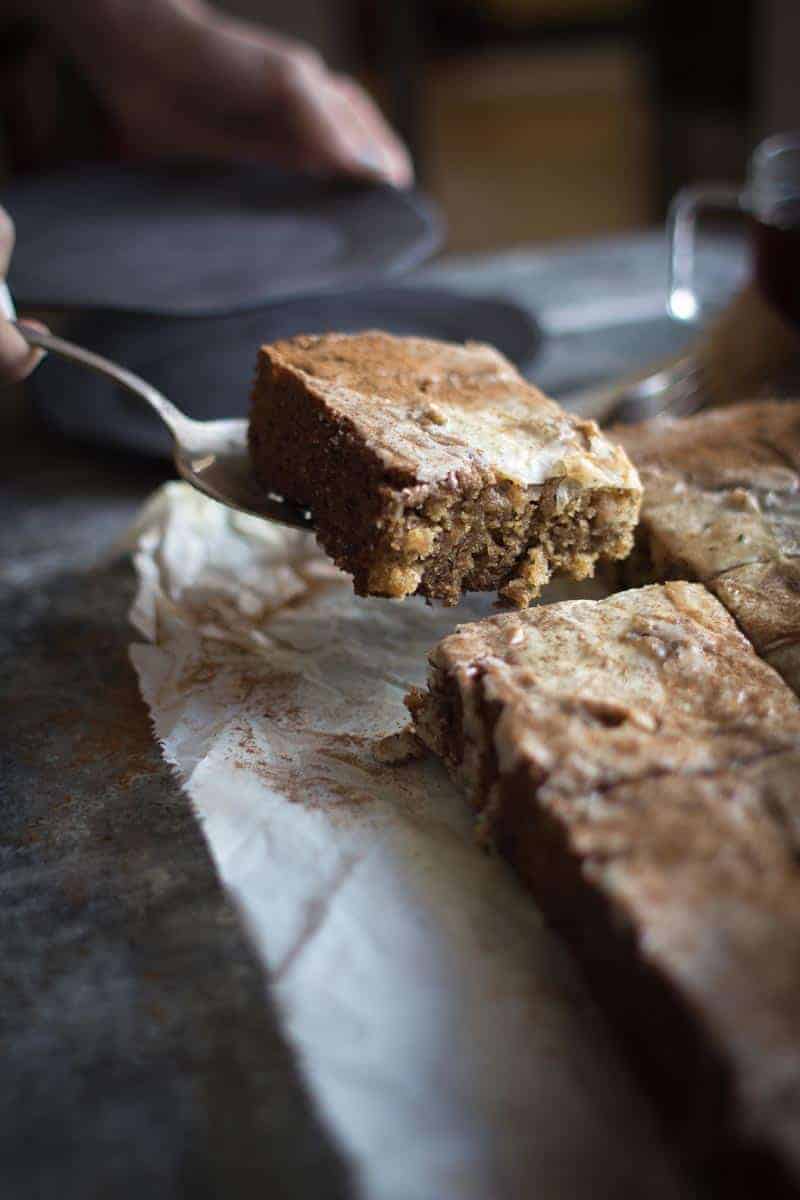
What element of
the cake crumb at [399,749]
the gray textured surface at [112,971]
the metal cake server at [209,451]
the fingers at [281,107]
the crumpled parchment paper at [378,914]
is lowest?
the gray textured surface at [112,971]

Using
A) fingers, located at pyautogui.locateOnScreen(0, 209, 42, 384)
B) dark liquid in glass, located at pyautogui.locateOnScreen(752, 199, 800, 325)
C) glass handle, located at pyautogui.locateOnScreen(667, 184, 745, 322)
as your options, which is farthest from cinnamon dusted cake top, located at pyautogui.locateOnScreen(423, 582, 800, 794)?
glass handle, located at pyautogui.locateOnScreen(667, 184, 745, 322)

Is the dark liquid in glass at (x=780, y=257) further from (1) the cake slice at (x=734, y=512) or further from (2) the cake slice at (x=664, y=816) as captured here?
(2) the cake slice at (x=664, y=816)

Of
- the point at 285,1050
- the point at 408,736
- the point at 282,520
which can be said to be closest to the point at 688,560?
the point at 408,736

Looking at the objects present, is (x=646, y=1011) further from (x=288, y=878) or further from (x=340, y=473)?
(x=340, y=473)

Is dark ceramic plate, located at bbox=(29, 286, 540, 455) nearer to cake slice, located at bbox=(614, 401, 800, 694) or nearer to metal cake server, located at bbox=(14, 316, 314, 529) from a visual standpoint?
metal cake server, located at bbox=(14, 316, 314, 529)

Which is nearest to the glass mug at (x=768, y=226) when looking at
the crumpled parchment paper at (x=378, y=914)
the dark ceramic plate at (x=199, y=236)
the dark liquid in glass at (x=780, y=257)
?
the dark liquid in glass at (x=780, y=257)
